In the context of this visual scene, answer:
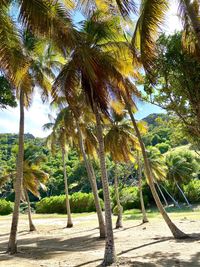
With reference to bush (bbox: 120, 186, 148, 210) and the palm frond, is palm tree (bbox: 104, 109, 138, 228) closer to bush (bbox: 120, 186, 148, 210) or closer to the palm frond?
the palm frond

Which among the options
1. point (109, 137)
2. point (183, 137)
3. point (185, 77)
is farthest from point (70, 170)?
point (185, 77)

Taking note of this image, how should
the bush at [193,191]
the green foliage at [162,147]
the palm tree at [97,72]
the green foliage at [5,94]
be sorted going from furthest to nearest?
the green foliage at [162,147] < the bush at [193,191] < the palm tree at [97,72] < the green foliage at [5,94]

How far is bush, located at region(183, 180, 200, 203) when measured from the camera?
58875 millimetres

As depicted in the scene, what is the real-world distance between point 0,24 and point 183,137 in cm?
1207

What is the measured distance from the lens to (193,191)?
195 feet

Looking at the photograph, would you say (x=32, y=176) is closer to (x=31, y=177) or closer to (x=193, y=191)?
(x=31, y=177)

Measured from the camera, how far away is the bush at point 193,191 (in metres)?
58.9

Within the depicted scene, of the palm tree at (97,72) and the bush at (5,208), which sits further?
the bush at (5,208)

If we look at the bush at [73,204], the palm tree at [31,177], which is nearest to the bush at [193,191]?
the bush at [73,204]

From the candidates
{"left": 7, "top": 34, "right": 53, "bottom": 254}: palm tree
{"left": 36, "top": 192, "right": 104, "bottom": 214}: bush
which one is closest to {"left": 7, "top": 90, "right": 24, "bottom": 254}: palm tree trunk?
{"left": 7, "top": 34, "right": 53, "bottom": 254}: palm tree

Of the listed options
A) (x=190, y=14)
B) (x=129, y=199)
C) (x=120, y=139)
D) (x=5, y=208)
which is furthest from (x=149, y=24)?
(x=5, y=208)

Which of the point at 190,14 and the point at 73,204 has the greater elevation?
the point at 73,204

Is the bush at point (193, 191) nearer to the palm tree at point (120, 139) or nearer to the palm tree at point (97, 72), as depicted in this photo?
the palm tree at point (120, 139)

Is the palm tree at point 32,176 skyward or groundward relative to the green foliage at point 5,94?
skyward
